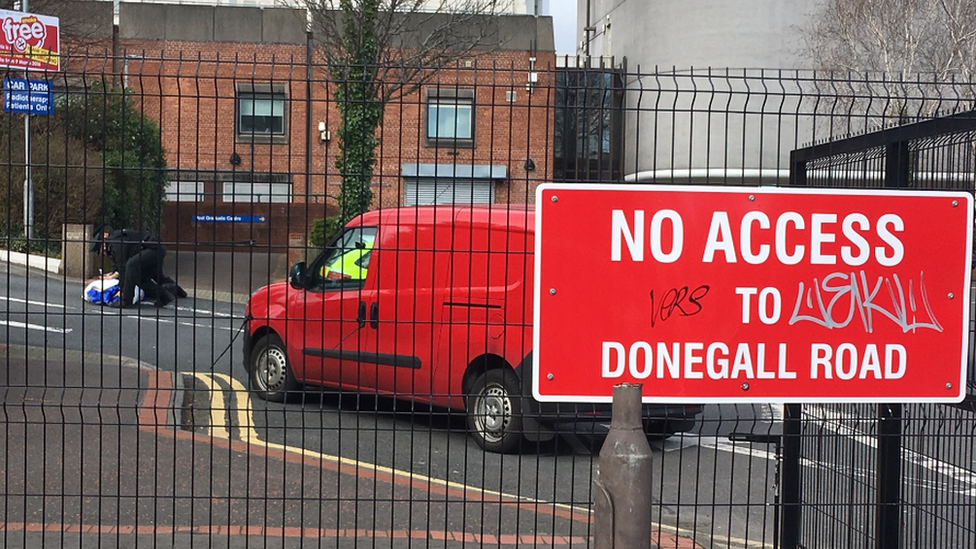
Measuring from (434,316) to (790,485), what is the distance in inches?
90.1

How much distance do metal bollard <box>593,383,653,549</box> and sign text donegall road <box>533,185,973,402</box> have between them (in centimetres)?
87

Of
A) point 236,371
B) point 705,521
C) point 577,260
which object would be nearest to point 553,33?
point 236,371

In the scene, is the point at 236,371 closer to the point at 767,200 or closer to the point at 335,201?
the point at 335,201

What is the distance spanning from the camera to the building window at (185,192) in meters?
4.45

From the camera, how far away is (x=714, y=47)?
30.6m

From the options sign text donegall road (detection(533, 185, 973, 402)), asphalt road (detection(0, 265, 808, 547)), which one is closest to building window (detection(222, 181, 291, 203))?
asphalt road (detection(0, 265, 808, 547))

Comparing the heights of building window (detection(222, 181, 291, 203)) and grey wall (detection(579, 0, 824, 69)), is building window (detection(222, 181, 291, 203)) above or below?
below

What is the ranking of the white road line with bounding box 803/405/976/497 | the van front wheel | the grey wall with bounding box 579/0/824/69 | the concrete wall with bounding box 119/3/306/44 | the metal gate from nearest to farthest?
the metal gate < the white road line with bounding box 803/405/976/497 < the van front wheel < the grey wall with bounding box 579/0/824/69 < the concrete wall with bounding box 119/3/306/44

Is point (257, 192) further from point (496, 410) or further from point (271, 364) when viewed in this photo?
point (271, 364)

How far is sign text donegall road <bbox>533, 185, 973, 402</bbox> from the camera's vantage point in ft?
13.3

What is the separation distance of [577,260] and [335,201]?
1626 millimetres

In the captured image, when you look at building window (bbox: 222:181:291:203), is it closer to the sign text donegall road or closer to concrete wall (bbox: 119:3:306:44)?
the sign text donegall road

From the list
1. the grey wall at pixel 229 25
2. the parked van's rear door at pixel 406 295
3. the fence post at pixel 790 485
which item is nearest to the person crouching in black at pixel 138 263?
the parked van's rear door at pixel 406 295

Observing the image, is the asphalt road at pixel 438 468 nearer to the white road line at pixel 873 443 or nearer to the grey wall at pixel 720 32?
the white road line at pixel 873 443
